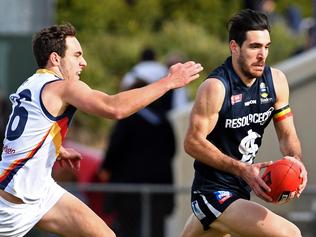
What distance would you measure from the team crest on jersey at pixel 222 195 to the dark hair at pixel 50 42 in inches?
65.4

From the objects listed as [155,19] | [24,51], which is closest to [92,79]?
[155,19]

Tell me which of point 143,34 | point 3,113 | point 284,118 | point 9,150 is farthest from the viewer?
point 143,34

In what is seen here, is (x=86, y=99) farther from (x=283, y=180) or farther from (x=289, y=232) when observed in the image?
(x=289, y=232)

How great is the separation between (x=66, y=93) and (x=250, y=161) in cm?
170

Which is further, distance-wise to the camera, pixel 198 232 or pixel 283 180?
pixel 198 232

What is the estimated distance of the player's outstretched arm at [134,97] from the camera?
10094mm

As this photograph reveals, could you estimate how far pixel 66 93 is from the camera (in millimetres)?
10383

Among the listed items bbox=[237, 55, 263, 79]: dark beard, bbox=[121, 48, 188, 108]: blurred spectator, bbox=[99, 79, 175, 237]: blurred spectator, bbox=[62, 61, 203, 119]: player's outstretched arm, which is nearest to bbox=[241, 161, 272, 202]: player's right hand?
bbox=[237, 55, 263, 79]: dark beard

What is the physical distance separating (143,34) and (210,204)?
19.4 metres

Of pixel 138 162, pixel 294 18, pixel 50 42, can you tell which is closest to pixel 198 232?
pixel 50 42

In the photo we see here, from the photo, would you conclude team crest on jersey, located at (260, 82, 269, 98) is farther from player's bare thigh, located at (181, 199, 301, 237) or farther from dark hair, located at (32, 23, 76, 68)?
dark hair, located at (32, 23, 76, 68)

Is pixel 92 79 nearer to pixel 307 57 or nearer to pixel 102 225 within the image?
pixel 307 57

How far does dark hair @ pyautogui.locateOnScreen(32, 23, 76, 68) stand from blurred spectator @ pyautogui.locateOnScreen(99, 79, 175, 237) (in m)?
5.08

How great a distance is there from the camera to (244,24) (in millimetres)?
10953
